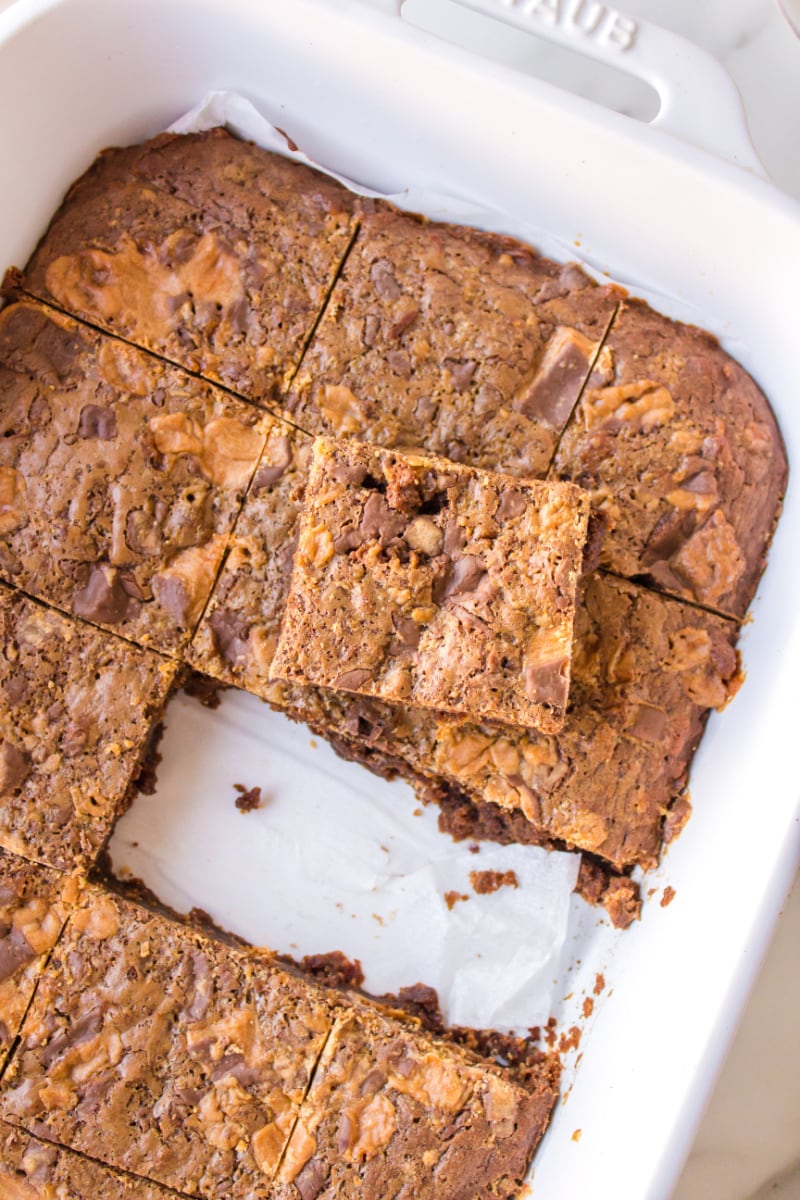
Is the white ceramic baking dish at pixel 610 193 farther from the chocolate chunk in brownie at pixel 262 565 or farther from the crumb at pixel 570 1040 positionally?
the chocolate chunk in brownie at pixel 262 565

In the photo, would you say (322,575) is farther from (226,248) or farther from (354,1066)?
(354,1066)

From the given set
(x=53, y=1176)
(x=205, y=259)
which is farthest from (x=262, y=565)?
(x=53, y=1176)

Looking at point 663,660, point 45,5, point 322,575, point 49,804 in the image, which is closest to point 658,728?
point 663,660

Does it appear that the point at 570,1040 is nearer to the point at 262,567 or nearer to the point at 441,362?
the point at 262,567

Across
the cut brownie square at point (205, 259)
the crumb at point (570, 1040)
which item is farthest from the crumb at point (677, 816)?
the cut brownie square at point (205, 259)

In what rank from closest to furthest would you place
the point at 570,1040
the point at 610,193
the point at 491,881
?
1. the point at 610,193
2. the point at 570,1040
3. the point at 491,881

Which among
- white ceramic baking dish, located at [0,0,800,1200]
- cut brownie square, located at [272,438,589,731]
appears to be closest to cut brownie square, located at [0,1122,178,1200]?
white ceramic baking dish, located at [0,0,800,1200]
